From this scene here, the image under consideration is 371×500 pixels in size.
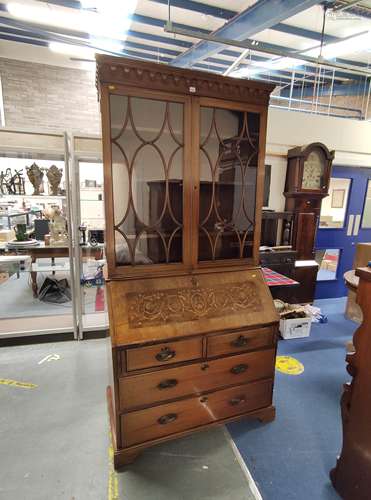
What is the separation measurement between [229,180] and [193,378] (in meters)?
1.25

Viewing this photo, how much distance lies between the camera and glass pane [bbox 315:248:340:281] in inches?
159

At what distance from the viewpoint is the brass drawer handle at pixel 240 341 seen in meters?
1.63

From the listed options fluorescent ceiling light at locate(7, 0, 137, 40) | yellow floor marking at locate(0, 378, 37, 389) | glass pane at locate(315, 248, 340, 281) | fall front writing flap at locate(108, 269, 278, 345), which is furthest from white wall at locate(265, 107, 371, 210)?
yellow floor marking at locate(0, 378, 37, 389)

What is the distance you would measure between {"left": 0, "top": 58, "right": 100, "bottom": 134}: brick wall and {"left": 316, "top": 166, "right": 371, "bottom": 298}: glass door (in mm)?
3759

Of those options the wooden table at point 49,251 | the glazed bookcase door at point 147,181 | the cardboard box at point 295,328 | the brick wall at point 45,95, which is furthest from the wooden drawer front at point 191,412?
the brick wall at point 45,95

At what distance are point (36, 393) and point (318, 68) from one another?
184 inches

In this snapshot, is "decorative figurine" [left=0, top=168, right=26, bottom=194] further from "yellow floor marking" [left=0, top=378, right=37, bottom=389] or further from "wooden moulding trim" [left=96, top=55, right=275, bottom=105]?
"wooden moulding trim" [left=96, top=55, right=275, bottom=105]

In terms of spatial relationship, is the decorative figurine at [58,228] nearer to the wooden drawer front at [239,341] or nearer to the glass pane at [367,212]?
the wooden drawer front at [239,341]

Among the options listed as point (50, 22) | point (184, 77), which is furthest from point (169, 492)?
point (50, 22)

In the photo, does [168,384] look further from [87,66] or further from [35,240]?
[87,66]

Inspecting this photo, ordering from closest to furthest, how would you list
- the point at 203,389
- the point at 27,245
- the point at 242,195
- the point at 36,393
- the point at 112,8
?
the point at 203,389
the point at 242,195
the point at 36,393
the point at 112,8
the point at 27,245

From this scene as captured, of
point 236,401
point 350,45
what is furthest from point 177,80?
point 350,45

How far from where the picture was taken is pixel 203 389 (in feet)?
5.29

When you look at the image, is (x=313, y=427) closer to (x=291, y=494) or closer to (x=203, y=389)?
(x=291, y=494)
